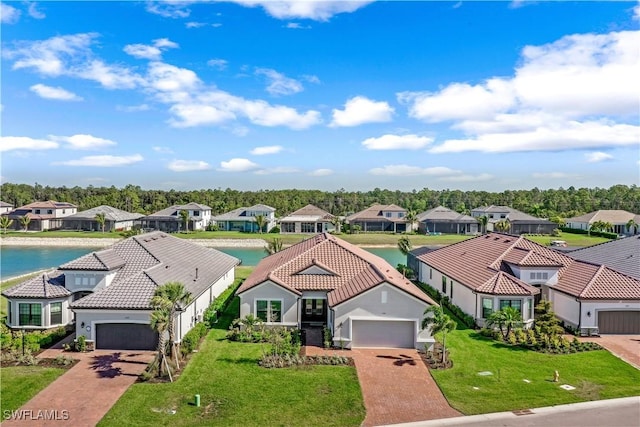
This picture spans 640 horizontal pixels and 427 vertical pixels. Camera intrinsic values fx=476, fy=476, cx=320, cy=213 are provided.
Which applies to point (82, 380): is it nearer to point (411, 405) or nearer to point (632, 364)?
point (411, 405)

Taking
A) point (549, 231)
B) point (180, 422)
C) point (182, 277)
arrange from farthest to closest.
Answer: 1. point (549, 231)
2. point (182, 277)
3. point (180, 422)

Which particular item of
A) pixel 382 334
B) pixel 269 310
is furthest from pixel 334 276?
pixel 382 334

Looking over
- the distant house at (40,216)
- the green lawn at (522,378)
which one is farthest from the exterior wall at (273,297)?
the distant house at (40,216)

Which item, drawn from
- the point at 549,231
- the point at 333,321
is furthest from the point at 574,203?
the point at 333,321

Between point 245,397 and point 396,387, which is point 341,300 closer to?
point 396,387

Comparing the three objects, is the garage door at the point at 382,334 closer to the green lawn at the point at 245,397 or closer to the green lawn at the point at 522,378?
the green lawn at the point at 522,378

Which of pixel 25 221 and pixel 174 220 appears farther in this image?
pixel 174 220
